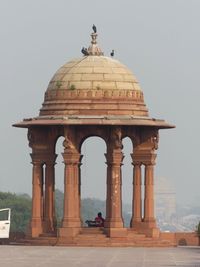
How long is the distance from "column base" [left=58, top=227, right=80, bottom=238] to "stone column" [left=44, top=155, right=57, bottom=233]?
9.20ft

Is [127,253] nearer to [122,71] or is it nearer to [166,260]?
[166,260]

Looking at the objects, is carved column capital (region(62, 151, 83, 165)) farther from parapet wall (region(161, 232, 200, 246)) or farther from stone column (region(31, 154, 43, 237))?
parapet wall (region(161, 232, 200, 246))

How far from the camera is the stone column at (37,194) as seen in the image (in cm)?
6931

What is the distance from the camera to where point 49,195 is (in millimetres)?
70188

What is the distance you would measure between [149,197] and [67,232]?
14.6 feet

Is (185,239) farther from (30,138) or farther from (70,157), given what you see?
(30,138)

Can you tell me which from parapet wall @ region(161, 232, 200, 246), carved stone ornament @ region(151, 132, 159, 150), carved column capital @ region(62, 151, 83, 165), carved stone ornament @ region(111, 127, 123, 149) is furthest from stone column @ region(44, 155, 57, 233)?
parapet wall @ region(161, 232, 200, 246)

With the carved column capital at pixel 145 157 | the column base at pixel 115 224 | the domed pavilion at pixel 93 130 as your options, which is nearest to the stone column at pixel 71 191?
the domed pavilion at pixel 93 130

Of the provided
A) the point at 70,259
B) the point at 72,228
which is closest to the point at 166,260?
the point at 70,259

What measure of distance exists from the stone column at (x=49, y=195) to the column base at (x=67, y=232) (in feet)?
9.20

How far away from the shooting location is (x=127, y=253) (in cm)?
6012

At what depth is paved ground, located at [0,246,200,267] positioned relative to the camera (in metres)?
52.5

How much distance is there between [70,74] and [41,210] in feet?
19.7

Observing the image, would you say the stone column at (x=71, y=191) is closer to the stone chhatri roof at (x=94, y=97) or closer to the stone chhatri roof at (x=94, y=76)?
the stone chhatri roof at (x=94, y=97)
